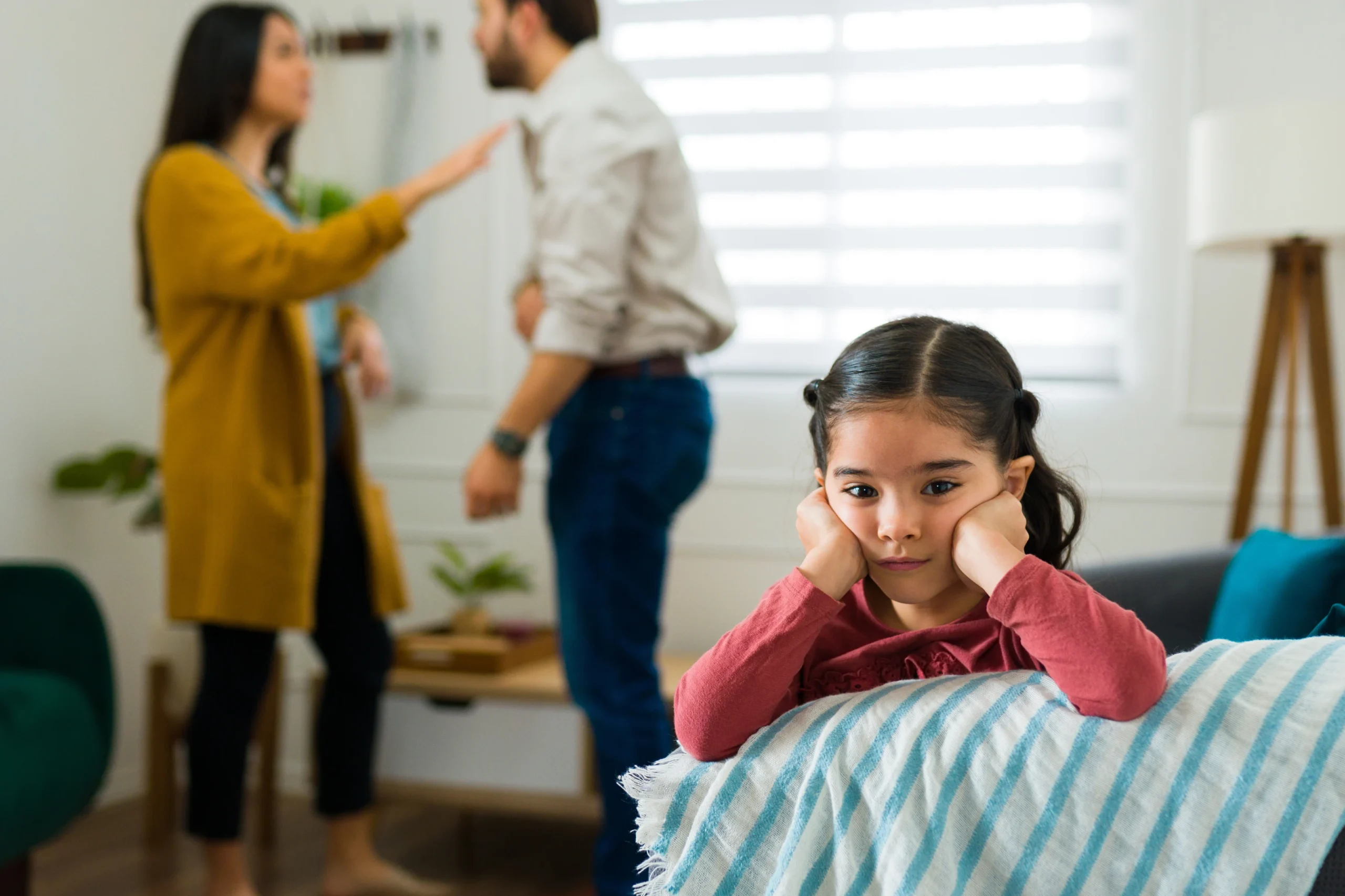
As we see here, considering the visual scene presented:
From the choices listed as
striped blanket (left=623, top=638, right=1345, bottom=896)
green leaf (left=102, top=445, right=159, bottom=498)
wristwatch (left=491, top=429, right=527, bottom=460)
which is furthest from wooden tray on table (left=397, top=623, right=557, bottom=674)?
striped blanket (left=623, top=638, right=1345, bottom=896)

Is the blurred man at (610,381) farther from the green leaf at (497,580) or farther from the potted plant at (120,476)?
the potted plant at (120,476)

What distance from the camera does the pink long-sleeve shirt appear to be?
83 centimetres

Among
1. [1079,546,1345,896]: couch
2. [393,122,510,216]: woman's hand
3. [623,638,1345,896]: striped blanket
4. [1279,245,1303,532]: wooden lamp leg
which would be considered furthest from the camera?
[1279,245,1303,532]: wooden lamp leg

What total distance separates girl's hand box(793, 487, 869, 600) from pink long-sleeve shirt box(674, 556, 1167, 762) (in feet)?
0.04

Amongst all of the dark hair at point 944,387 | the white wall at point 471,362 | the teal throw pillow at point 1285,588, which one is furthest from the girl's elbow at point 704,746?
the white wall at point 471,362

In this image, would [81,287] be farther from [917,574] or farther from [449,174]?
[917,574]

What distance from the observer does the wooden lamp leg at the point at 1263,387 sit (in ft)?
7.30

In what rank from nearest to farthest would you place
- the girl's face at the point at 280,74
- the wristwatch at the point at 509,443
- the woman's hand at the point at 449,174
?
1. the wristwatch at the point at 509,443
2. the woman's hand at the point at 449,174
3. the girl's face at the point at 280,74

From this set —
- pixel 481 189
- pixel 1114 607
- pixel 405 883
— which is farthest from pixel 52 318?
pixel 1114 607

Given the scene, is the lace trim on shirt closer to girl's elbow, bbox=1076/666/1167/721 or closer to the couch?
girl's elbow, bbox=1076/666/1167/721

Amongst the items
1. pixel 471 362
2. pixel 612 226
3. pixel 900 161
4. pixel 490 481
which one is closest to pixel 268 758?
pixel 471 362

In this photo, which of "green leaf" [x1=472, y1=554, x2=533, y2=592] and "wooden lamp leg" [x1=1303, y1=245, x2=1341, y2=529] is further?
"green leaf" [x1=472, y1=554, x2=533, y2=592]

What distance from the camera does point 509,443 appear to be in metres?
1.74

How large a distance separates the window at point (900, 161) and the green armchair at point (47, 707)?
1475 mm
